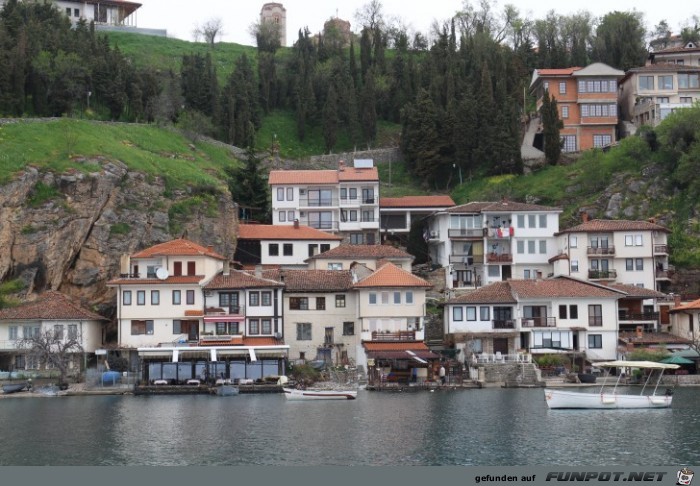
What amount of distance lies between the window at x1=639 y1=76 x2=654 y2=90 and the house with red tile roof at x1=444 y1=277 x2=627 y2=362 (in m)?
41.0

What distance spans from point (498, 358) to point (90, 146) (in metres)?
43.1

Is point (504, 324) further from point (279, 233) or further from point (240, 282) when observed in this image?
point (279, 233)

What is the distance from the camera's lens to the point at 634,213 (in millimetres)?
94438

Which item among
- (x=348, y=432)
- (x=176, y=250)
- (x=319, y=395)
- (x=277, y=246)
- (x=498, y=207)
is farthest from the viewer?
(x=277, y=246)

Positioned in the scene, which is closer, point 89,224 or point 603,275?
point 89,224

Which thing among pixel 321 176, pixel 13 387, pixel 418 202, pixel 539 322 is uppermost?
pixel 321 176

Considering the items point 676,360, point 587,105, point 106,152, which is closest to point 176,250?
point 106,152

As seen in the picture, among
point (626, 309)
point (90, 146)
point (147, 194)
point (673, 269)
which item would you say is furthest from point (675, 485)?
point (90, 146)

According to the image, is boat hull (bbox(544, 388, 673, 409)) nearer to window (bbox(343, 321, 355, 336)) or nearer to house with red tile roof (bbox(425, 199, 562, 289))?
window (bbox(343, 321, 355, 336))

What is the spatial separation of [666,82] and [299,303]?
56.3 metres

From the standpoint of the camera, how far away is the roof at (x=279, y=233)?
9344cm

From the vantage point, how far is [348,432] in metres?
47.3

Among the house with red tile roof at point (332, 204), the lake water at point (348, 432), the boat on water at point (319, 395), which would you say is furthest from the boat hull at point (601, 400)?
the house with red tile roof at point (332, 204)

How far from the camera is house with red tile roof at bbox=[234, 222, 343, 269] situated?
93.4m
